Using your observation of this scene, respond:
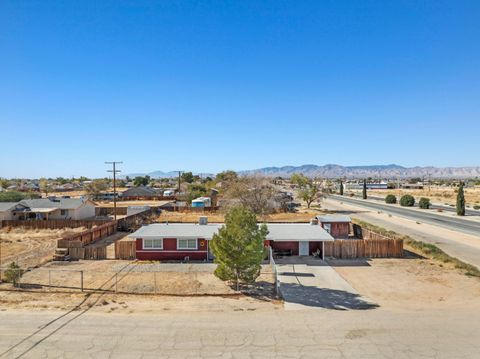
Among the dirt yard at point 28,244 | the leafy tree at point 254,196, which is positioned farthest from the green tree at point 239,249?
the leafy tree at point 254,196

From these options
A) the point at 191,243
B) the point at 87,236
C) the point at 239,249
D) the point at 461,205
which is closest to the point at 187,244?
the point at 191,243

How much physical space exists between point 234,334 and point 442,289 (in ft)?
48.1

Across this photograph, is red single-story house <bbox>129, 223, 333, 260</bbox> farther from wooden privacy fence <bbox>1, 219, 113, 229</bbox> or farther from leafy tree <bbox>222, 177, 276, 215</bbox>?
leafy tree <bbox>222, 177, 276, 215</bbox>

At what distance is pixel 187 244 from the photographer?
29.9 meters

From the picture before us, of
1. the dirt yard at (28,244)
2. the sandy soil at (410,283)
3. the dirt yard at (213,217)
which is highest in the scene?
the dirt yard at (213,217)

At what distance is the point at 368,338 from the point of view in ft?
48.8

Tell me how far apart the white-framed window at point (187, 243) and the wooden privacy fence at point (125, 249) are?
3.99 metres

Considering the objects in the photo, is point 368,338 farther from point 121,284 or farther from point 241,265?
point 121,284

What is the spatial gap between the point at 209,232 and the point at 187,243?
2.11 metres

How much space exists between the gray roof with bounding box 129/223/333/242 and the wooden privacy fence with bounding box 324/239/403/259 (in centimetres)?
111

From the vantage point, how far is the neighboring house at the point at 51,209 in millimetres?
50812

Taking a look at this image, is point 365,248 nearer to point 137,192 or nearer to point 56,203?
point 56,203

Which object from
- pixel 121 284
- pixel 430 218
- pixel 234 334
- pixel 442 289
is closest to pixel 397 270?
pixel 442 289

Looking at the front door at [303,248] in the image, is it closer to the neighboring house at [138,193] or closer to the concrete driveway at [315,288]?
the concrete driveway at [315,288]
